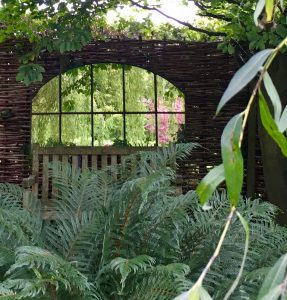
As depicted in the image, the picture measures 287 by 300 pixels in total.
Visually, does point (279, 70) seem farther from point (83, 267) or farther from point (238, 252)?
point (83, 267)

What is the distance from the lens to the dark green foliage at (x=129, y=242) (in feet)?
5.49

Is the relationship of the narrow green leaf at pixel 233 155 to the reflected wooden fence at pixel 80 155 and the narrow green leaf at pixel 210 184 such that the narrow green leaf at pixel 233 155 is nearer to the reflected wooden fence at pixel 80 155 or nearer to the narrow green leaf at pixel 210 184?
the narrow green leaf at pixel 210 184

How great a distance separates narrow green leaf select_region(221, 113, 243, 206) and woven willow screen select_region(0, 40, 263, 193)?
4368mm

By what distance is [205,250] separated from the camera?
6.77 ft

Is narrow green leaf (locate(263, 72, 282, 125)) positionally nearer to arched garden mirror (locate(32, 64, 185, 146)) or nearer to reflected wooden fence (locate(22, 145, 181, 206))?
reflected wooden fence (locate(22, 145, 181, 206))

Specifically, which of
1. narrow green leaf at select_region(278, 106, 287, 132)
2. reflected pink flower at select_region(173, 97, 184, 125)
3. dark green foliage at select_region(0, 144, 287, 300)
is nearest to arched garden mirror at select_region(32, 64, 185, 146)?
reflected pink flower at select_region(173, 97, 184, 125)

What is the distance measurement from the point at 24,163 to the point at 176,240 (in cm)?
309

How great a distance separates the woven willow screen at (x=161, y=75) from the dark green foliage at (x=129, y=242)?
2482 mm

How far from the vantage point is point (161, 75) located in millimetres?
4910

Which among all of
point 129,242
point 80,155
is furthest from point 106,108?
point 129,242

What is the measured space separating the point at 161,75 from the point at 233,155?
445 cm

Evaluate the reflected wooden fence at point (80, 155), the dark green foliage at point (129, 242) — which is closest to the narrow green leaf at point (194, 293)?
the dark green foliage at point (129, 242)

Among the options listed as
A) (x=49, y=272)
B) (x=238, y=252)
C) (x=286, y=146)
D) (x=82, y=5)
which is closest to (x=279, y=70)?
(x=82, y=5)

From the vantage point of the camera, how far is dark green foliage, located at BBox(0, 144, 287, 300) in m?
1.67
